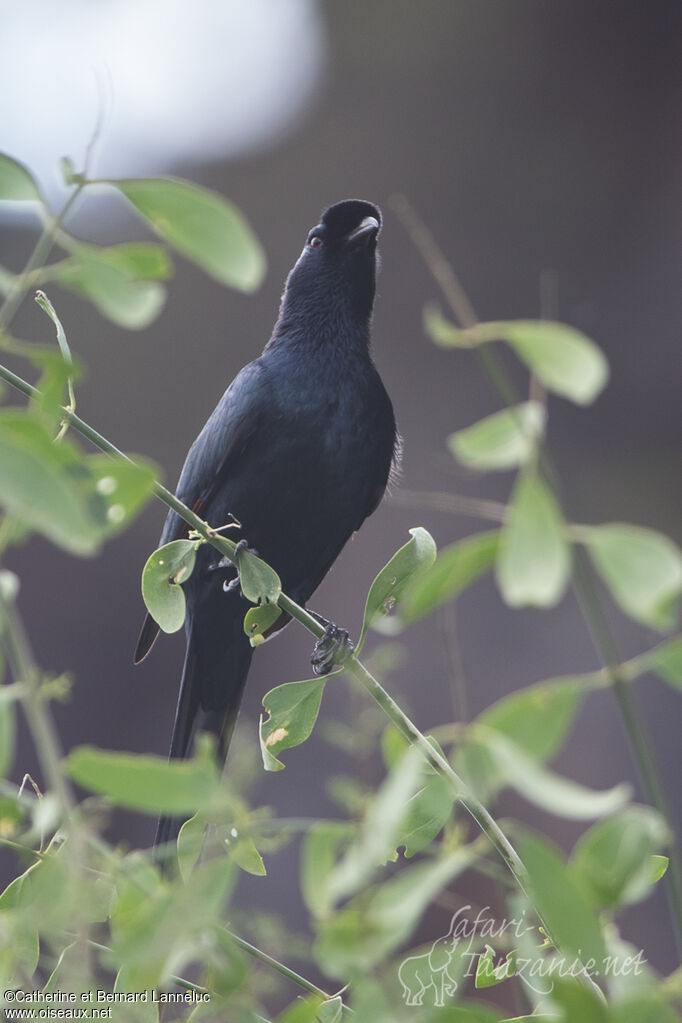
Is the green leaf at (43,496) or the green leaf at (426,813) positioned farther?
the green leaf at (426,813)

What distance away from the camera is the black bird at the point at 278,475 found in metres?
1.96

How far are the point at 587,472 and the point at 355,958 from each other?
4732mm

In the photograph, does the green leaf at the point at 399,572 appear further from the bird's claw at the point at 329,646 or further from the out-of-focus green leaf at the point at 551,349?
the bird's claw at the point at 329,646

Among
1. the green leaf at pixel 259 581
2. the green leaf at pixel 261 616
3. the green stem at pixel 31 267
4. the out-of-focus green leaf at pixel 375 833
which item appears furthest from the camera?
the green leaf at pixel 261 616

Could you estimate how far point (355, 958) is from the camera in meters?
0.31

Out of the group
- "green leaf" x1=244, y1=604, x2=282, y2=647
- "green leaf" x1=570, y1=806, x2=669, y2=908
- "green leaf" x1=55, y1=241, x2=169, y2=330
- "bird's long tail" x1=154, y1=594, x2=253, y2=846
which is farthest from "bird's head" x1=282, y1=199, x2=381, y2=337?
"green leaf" x1=570, y1=806, x2=669, y2=908

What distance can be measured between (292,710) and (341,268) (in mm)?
1654

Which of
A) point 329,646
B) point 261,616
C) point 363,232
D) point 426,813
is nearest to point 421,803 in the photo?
point 426,813

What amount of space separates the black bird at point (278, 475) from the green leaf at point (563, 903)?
5.08 feet

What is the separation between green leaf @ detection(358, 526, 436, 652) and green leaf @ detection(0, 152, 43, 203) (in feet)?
1.11

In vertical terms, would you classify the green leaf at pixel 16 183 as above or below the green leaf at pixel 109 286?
above

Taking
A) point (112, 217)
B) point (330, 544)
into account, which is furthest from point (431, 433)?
point (330, 544)

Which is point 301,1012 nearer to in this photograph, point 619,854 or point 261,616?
point 619,854

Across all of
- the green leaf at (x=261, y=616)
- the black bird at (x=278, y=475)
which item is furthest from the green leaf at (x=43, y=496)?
the black bird at (x=278, y=475)
